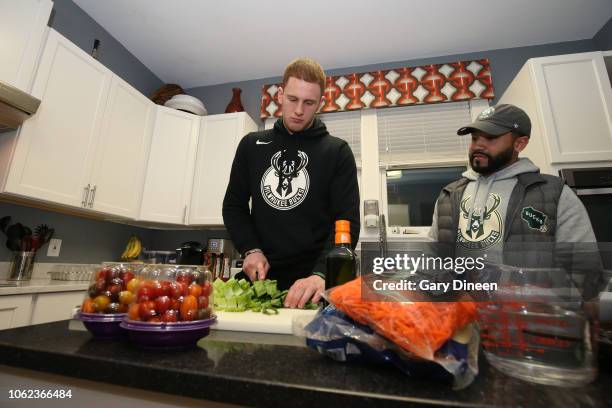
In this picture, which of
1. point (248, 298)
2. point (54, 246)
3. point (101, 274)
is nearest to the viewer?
point (101, 274)

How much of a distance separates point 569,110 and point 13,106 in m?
3.29

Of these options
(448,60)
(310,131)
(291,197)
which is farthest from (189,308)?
(448,60)

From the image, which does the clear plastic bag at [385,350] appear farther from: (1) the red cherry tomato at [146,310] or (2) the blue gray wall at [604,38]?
(2) the blue gray wall at [604,38]

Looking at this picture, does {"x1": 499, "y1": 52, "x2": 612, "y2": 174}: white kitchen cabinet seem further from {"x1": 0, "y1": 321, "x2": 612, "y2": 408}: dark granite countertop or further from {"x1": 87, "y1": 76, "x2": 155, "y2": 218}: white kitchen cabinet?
{"x1": 87, "y1": 76, "x2": 155, "y2": 218}: white kitchen cabinet

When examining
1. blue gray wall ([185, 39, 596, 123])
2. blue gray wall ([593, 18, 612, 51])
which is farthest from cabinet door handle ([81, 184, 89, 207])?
blue gray wall ([593, 18, 612, 51])

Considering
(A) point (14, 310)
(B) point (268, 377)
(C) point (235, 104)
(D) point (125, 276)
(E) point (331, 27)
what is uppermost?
(E) point (331, 27)

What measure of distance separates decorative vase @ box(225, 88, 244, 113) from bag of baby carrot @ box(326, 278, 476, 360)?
9.67 ft

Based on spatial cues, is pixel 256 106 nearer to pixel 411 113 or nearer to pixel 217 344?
pixel 411 113

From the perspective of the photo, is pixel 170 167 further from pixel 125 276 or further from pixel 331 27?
pixel 125 276

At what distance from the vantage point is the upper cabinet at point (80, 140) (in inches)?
70.0

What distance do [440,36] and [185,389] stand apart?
3202mm

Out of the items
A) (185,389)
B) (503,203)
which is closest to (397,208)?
(503,203)

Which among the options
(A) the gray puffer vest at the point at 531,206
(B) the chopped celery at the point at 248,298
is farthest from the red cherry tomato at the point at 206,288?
(A) the gray puffer vest at the point at 531,206

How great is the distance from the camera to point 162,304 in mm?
489
